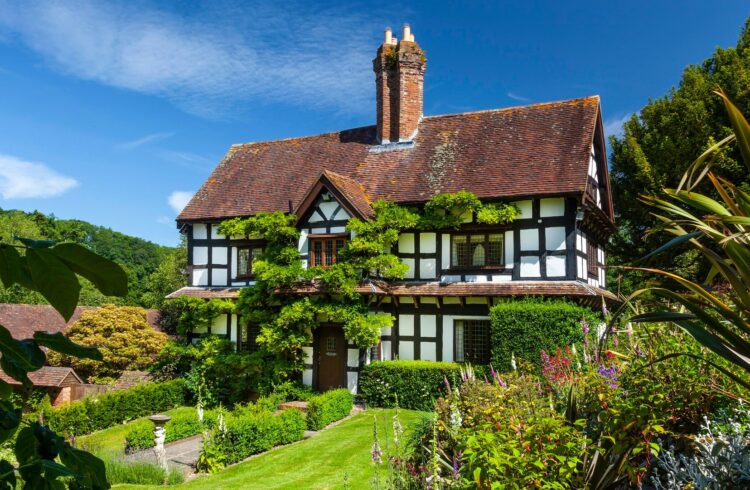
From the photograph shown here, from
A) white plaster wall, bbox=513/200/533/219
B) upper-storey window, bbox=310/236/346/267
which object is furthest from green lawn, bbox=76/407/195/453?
white plaster wall, bbox=513/200/533/219

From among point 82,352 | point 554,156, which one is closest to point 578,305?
point 554,156

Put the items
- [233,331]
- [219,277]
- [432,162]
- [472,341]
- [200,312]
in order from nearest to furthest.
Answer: [472,341], [432,162], [200,312], [233,331], [219,277]

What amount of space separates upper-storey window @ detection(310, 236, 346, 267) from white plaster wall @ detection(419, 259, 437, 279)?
8.98ft

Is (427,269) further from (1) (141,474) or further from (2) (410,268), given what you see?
(1) (141,474)

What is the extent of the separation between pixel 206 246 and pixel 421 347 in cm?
946

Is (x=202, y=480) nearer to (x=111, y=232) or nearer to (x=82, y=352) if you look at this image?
(x=82, y=352)

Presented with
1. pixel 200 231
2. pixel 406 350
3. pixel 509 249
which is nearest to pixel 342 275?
pixel 406 350

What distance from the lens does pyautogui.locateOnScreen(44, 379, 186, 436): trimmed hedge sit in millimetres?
16094

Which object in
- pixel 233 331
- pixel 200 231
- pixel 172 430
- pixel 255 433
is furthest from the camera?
pixel 200 231

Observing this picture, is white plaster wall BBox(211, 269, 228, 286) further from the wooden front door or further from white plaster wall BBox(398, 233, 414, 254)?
white plaster wall BBox(398, 233, 414, 254)

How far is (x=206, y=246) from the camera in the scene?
21641 mm

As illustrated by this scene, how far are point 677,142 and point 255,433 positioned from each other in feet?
73.5

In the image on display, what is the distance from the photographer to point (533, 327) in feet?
50.6

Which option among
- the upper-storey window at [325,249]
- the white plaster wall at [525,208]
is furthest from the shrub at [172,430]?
the white plaster wall at [525,208]
